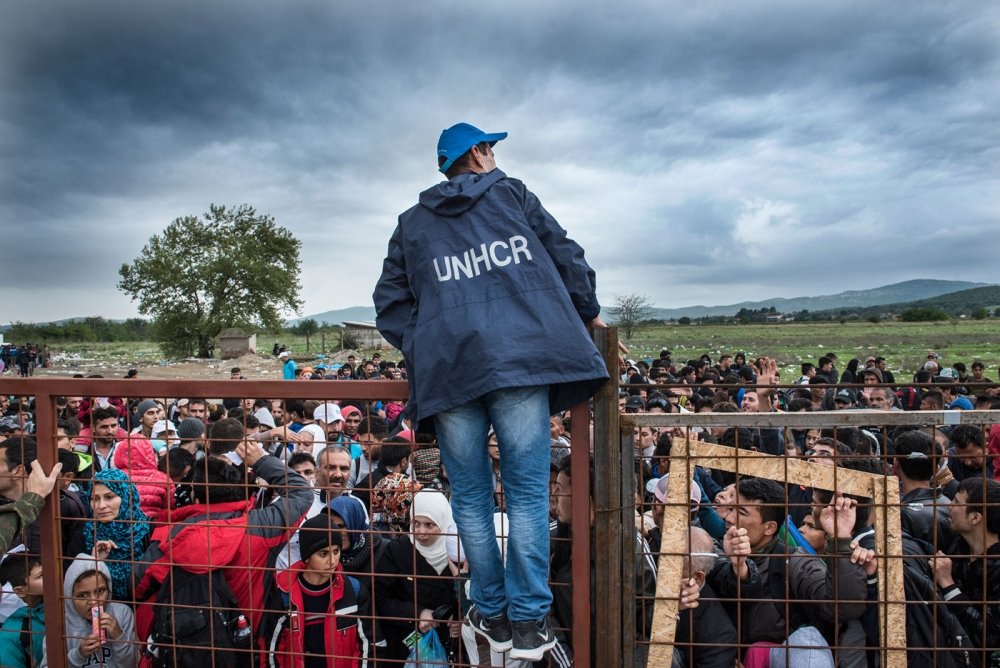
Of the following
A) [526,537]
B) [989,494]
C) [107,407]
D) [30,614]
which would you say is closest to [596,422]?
[526,537]

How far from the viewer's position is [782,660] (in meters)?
2.89

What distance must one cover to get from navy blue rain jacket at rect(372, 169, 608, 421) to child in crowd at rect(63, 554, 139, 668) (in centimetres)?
204

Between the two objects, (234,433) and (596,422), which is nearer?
(596,422)

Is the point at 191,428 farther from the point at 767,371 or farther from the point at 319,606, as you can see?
the point at 767,371

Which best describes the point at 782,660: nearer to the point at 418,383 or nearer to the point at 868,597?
the point at 868,597

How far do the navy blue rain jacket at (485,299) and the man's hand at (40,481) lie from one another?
1.65 meters

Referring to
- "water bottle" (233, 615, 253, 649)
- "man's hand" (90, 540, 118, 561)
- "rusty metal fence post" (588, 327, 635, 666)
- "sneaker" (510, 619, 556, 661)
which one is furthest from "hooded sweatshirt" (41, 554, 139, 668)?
"rusty metal fence post" (588, 327, 635, 666)

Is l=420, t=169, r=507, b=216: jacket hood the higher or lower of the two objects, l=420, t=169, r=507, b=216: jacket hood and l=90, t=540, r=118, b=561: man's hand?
the higher

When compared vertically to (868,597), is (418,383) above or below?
above

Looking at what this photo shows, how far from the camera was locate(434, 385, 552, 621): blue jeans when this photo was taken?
2309 millimetres

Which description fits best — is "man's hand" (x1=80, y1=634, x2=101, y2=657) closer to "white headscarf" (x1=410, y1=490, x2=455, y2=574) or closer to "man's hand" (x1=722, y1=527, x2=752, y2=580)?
"white headscarf" (x1=410, y1=490, x2=455, y2=574)

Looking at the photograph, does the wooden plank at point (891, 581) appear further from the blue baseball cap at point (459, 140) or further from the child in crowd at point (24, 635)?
the child in crowd at point (24, 635)

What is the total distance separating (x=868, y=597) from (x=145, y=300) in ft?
149

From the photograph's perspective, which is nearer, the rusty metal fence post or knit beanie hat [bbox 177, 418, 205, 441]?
the rusty metal fence post
